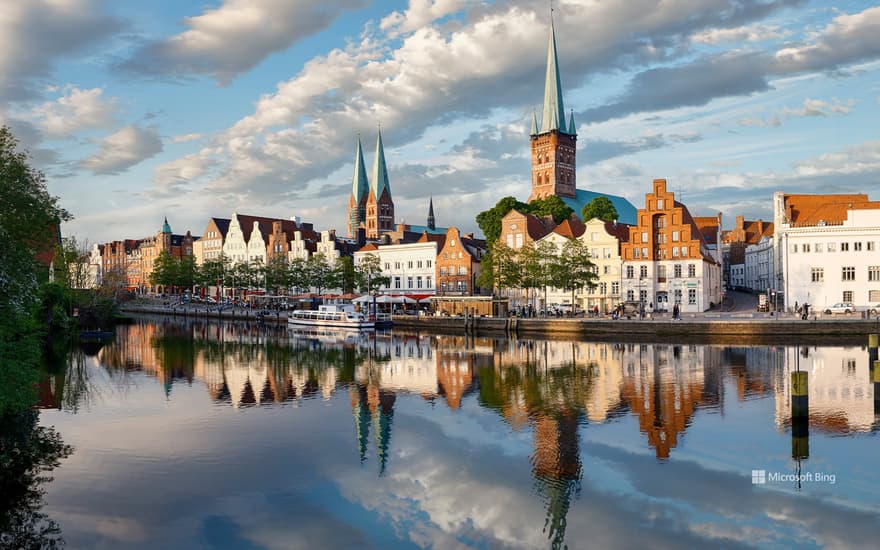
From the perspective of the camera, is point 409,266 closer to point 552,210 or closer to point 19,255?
point 552,210

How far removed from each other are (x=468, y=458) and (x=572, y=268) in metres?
56.5

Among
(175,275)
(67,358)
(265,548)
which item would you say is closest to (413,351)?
(67,358)

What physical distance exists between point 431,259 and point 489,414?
235 feet

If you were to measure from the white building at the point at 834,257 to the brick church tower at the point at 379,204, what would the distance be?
4111 inches

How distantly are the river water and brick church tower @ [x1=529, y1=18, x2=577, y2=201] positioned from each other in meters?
116

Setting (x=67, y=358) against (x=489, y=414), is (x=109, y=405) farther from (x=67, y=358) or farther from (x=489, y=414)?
(x=67, y=358)

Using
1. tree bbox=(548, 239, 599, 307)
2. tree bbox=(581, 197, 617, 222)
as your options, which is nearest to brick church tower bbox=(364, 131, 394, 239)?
tree bbox=(581, 197, 617, 222)

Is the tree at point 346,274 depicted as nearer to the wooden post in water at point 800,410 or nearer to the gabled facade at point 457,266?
the gabled facade at point 457,266

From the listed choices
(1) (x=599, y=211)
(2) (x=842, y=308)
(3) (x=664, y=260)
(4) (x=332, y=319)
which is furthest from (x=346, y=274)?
(2) (x=842, y=308)

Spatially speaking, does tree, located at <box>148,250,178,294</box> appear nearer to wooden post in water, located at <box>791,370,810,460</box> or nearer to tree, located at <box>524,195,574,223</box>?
tree, located at <box>524,195,574,223</box>

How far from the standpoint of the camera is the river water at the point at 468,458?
656 inches

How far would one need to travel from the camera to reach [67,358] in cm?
5100

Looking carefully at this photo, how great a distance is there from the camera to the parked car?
6769cm

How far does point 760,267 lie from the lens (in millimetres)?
106938
